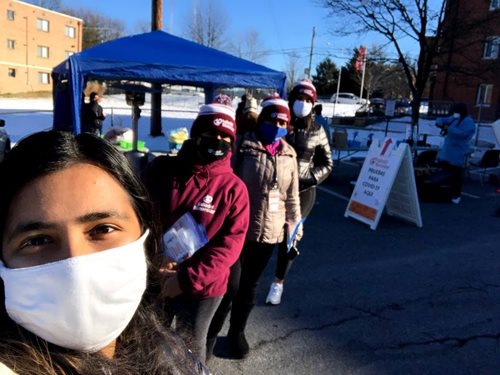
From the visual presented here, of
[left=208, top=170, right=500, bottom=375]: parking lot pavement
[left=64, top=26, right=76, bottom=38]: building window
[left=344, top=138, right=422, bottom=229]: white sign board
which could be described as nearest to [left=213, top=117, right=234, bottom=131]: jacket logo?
[left=208, top=170, right=500, bottom=375]: parking lot pavement

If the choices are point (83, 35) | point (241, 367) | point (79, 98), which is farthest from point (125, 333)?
point (83, 35)

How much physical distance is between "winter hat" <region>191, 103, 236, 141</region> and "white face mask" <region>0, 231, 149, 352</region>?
1390mm

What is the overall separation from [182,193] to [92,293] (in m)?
1.22

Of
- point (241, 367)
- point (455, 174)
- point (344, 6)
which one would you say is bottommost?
point (241, 367)

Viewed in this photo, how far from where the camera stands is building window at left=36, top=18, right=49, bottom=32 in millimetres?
51237

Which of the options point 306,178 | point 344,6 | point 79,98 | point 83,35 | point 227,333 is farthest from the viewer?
point 83,35

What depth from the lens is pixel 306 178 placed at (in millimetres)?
3887

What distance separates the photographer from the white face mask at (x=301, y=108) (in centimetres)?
394

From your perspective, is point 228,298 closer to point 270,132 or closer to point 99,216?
point 270,132

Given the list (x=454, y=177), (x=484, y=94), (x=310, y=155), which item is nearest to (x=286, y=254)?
(x=310, y=155)

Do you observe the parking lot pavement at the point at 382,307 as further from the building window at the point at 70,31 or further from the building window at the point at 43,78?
the building window at the point at 70,31

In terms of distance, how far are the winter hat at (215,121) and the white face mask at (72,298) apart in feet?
4.56

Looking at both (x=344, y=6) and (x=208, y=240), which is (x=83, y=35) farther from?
(x=208, y=240)

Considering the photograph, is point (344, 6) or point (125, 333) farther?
point (344, 6)
